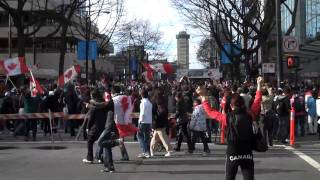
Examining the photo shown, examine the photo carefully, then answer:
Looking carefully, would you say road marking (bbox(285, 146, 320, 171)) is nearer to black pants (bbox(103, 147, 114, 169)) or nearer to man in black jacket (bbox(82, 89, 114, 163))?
black pants (bbox(103, 147, 114, 169))

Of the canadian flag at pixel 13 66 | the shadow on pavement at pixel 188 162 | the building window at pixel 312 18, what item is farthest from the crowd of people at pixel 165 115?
the building window at pixel 312 18

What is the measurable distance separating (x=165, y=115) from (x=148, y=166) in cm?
239

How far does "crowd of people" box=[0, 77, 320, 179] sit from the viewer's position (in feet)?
28.3

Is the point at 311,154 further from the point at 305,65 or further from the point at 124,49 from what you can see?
the point at 124,49

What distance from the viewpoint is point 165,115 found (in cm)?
1605

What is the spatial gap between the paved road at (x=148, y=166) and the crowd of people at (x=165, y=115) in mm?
513

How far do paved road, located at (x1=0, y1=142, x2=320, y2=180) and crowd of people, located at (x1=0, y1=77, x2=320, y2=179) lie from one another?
513 millimetres

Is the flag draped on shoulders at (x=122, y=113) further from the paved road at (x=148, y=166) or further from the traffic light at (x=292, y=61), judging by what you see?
the traffic light at (x=292, y=61)

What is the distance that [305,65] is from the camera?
193 feet

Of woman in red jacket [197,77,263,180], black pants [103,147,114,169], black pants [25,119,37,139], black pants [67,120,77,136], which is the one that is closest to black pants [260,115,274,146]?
black pants [103,147,114,169]

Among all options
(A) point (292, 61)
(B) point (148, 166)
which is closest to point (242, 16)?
(A) point (292, 61)

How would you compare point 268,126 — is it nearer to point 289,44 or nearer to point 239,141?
point 289,44

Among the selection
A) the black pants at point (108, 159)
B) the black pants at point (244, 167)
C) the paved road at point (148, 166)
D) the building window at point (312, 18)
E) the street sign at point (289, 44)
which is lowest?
the paved road at point (148, 166)

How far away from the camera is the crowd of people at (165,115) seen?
862 centimetres
